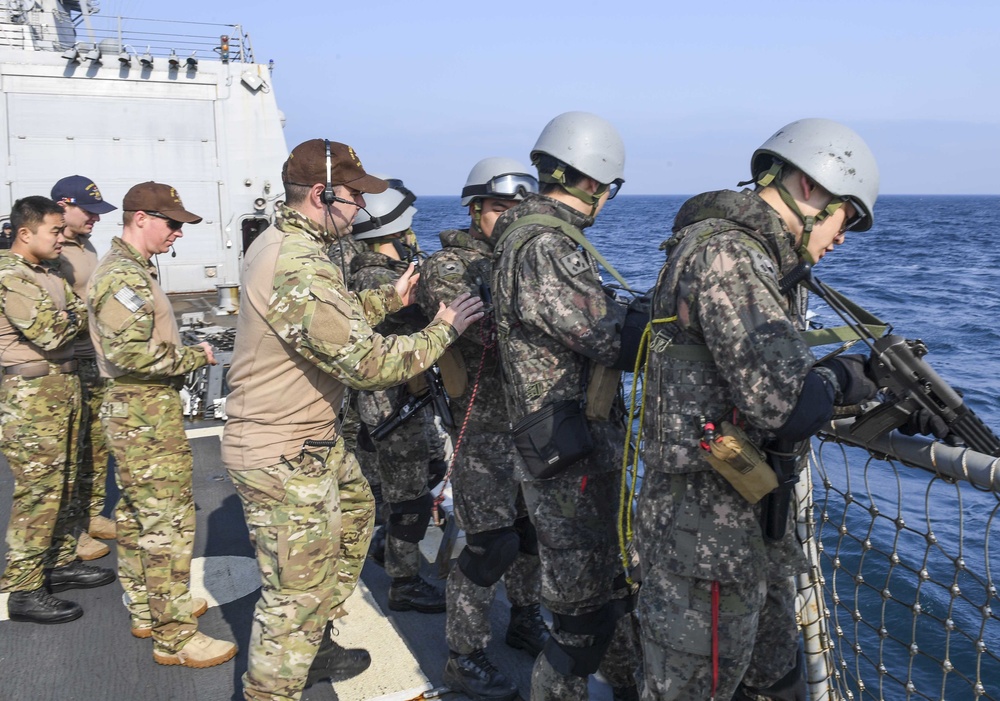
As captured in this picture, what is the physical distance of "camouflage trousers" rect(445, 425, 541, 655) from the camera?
3602mm

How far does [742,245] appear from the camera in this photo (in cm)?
237

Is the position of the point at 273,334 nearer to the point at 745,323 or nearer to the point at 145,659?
the point at 745,323

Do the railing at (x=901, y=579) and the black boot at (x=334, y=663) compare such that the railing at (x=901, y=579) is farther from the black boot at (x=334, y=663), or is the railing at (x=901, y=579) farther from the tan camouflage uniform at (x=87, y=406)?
the tan camouflage uniform at (x=87, y=406)

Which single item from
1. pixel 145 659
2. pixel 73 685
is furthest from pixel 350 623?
pixel 73 685

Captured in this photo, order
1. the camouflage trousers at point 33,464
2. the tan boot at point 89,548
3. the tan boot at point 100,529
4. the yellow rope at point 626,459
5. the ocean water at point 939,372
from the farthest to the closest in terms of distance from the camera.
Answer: the ocean water at point 939,372
the tan boot at point 100,529
the tan boot at point 89,548
the camouflage trousers at point 33,464
the yellow rope at point 626,459

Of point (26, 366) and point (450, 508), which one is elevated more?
point (26, 366)

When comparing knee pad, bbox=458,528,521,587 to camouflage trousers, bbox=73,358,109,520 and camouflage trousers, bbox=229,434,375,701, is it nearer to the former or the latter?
camouflage trousers, bbox=229,434,375,701

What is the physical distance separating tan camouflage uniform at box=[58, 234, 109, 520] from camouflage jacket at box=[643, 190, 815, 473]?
3373 millimetres

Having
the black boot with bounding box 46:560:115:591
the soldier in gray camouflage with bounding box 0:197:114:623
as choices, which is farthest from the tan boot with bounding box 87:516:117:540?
the soldier in gray camouflage with bounding box 0:197:114:623

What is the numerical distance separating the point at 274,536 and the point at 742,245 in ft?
5.91

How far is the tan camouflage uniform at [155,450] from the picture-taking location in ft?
12.2

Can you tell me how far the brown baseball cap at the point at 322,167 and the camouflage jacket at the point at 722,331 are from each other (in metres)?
1.12

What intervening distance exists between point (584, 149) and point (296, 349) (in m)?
1.24

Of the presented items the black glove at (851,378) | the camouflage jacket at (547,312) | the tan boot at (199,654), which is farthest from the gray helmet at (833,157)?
the tan boot at (199,654)
